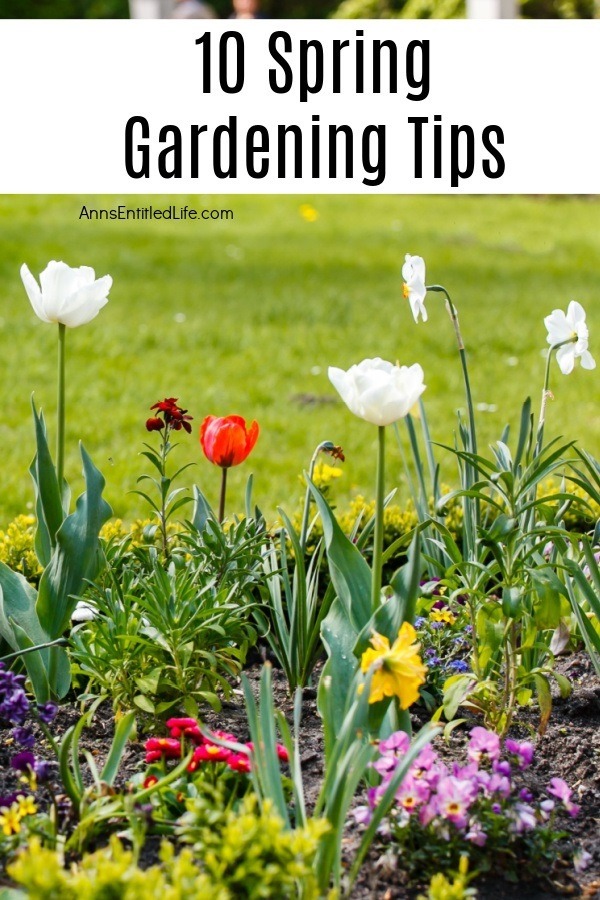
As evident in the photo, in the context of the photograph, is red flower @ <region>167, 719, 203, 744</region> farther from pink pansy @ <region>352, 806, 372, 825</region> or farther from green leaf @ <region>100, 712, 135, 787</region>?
pink pansy @ <region>352, 806, 372, 825</region>

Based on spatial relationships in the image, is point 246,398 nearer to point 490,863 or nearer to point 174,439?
point 174,439

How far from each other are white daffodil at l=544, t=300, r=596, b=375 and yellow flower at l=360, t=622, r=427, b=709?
756 millimetres

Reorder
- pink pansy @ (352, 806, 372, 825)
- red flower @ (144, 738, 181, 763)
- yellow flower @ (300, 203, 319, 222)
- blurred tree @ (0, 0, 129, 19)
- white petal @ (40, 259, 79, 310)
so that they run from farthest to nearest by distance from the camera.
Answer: blurred tree @ (0, 0, 129, 19), yellow flower @ (300, 203, 319, 222), white petal @ (40, 259, 79, 310), red flower @ (144, 738, 181, 763), pink pansy @ (352, 806, 372, 825)

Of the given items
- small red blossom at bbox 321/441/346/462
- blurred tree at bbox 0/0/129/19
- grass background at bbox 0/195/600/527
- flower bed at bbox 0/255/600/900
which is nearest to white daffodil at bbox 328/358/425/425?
flower bed at bbox 0/255/600/900

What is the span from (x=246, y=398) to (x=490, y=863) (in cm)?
360

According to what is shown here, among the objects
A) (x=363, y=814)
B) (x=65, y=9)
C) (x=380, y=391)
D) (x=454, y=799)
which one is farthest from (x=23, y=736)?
(x=65, y=9)

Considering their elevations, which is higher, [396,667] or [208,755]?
[396,667]

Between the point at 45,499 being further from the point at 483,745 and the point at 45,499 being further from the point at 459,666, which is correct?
the point at 483,745

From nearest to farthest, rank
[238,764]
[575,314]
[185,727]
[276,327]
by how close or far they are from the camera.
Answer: [238,764] < [185,727] < [575,314] < [276,327]

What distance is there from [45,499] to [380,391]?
0.82 meters

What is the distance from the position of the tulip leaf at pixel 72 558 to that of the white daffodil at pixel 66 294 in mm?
251

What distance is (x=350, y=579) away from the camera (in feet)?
6.12

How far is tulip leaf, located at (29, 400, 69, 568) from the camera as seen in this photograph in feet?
6.90

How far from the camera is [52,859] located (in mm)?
1296
